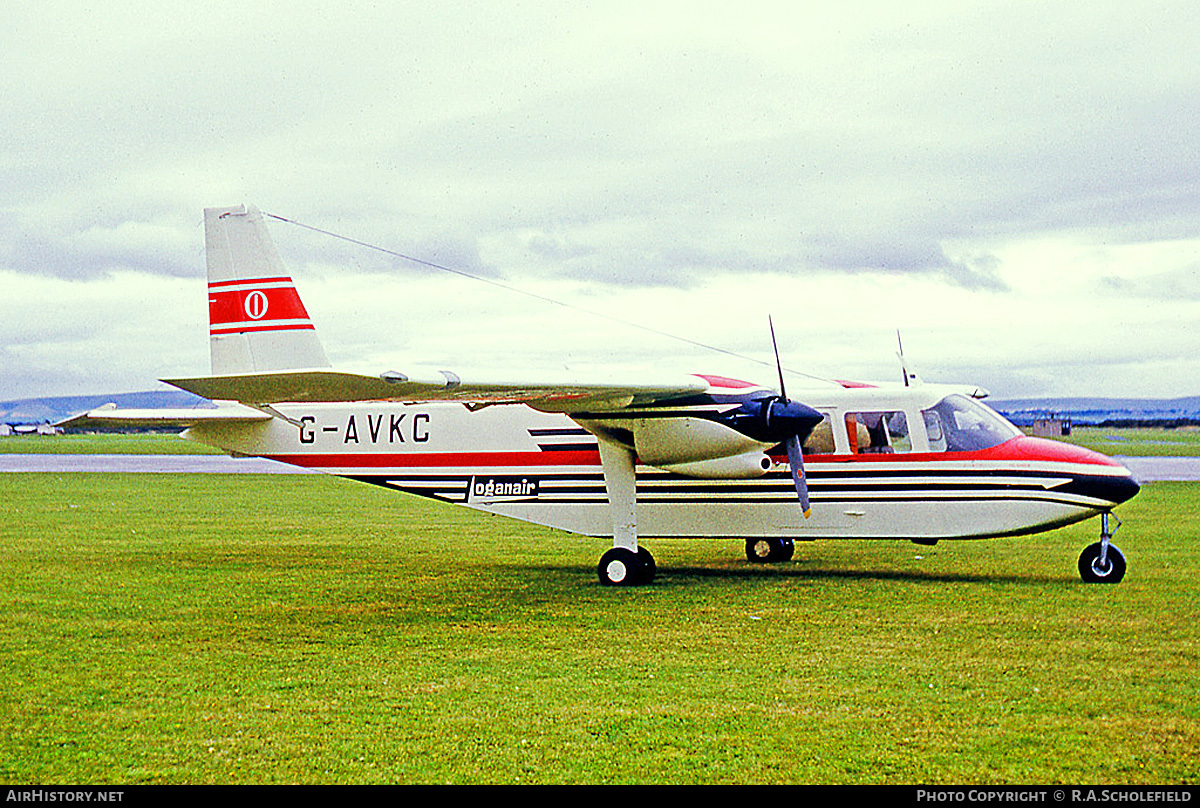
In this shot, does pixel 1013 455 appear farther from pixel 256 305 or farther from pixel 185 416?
pixel 185 416

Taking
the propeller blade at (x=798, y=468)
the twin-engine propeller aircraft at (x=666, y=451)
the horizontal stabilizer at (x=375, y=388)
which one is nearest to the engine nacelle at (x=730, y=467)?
the twin-engine propeller aircraft at (x=666, y=451)

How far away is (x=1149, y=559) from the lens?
16984 millimetres

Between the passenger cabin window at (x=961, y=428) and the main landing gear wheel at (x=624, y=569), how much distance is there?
423 cm

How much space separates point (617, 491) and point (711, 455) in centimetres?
151

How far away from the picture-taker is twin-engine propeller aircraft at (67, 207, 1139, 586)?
1476cm

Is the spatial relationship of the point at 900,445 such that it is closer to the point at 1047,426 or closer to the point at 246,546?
the point at 246,546

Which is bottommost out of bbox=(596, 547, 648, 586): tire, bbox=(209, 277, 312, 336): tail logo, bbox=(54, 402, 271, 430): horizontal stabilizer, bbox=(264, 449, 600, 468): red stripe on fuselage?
bbox=(596, 547, 648, 586): tire

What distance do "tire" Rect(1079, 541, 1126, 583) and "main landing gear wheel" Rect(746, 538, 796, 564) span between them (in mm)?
4685

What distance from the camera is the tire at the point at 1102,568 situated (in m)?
14.4

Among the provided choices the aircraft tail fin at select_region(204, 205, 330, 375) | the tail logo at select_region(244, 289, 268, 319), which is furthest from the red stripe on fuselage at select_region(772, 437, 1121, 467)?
the tail logo at select_region(244, 289, 268, 319)

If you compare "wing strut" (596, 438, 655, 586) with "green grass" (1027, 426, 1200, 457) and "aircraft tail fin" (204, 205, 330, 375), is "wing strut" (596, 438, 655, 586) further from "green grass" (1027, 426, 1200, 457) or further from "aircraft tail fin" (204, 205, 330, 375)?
"green grass" (1027, 426, 1200, 457)

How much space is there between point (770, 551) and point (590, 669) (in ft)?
29.1

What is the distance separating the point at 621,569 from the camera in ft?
50.3

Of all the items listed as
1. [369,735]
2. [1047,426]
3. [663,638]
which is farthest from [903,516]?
[1047,426]
